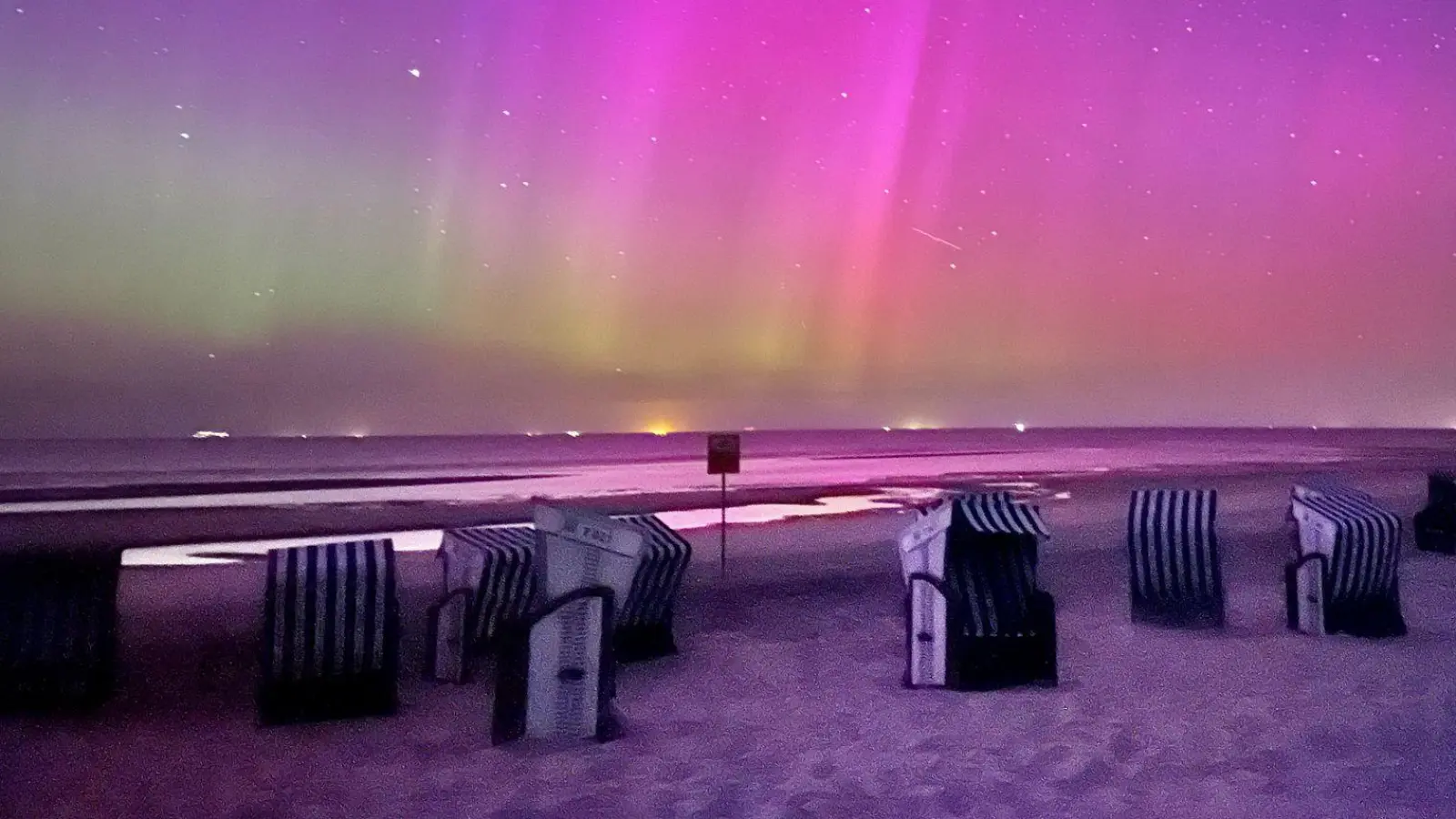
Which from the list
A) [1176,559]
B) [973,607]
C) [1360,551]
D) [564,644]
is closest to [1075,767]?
[973,607]

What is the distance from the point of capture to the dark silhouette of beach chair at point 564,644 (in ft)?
20.3

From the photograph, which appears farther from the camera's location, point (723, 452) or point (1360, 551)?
point (723, 452)

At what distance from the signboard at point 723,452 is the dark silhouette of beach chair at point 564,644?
5.71 meters

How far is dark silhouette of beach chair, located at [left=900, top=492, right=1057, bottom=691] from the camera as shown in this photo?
24.2ft

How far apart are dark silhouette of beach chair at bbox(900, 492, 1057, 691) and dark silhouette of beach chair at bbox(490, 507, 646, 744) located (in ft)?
7.75

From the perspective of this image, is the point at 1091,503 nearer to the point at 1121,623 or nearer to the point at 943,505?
the point at 1121,623

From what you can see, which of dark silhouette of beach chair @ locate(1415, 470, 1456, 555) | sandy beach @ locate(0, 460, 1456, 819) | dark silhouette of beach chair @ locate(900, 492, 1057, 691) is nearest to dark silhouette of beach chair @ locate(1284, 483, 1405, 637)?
sandy beach @ locate(0, 460, 1456, 819)

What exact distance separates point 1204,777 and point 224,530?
1634cm

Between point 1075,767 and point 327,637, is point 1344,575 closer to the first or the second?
point 1075,767

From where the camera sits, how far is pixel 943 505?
741 cm

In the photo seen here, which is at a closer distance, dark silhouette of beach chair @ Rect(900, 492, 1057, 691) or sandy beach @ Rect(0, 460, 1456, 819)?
sandy beach @ Rect(0, 460, 1456, 819)

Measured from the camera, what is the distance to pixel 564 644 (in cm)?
627

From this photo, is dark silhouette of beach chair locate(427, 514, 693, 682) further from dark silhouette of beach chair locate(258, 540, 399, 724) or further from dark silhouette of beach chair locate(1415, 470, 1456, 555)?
dark silhouette of beach chair locate(1415, 470, 1456, 555)

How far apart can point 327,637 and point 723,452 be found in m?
5.95
